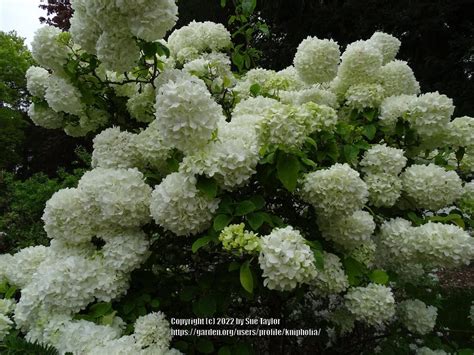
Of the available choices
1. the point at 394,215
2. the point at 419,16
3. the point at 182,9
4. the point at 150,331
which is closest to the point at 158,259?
the point at 150,331

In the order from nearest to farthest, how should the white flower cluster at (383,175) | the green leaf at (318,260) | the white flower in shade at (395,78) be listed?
1. the green leaf at (318,260)
2. the white flower cluster at (383,175)
3. the white flower in shade at (395,78)

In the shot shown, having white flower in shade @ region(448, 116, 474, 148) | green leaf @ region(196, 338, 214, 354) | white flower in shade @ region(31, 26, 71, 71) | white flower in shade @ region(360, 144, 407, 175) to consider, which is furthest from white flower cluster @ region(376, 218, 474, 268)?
white flower in shade @ region(31, 26, 71, 71)

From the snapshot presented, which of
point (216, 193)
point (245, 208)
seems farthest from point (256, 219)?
point (216, 193)

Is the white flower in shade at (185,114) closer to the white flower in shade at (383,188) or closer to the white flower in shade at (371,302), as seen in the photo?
the white flower in shade at (383,188)

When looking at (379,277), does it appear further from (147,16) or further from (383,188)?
(147,16)

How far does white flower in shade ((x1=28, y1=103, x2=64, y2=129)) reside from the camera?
242cm

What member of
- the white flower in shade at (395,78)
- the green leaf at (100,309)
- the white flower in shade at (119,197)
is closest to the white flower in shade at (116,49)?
the white flower in shade at (119,197)

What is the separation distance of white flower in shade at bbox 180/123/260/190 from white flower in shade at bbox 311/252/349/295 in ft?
1.64

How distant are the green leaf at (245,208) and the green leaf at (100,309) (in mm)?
685

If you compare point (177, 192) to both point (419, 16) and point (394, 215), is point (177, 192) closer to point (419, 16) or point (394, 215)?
point (394, 215)

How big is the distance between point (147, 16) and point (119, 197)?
712 mm

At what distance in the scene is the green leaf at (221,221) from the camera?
4.75 feet

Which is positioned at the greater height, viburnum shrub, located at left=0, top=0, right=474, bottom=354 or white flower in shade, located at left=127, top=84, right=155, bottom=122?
white flower in shade, located at left=127, top=84, right=155, bottom=122

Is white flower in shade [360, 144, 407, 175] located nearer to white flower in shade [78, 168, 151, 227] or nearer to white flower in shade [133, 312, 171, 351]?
white flower in shade [78, 168, 151, 227]
